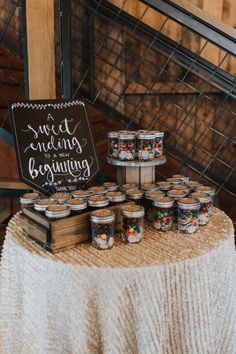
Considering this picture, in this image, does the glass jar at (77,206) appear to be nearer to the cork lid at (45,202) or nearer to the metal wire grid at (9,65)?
the cork lid at (45,202)

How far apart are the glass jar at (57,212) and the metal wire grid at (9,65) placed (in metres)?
1.32

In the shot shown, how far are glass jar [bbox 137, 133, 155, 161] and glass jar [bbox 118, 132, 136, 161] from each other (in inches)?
1.0

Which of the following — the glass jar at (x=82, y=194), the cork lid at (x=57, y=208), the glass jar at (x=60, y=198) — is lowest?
the glass jar at (x=60, y=198)

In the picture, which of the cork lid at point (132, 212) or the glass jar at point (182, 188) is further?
the glass jar at point (182, 188)

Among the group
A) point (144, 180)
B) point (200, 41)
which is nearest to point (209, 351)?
point (144, 180)

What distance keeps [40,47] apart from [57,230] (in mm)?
1184

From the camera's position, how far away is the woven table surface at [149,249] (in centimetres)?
118

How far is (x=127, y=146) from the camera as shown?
1.60m

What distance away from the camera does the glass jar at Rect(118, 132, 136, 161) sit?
1605 millimetres

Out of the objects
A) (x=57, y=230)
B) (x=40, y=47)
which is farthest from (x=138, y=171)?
(x=40, y=47)

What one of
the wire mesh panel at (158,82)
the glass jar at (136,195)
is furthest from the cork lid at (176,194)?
the wire mesh panel at (158,82)

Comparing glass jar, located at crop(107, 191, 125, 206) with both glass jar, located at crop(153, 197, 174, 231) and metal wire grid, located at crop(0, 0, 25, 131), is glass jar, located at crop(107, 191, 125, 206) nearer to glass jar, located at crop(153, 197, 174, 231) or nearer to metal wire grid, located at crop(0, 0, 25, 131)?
glass jar, located at crop(153, 197, 174, 231)

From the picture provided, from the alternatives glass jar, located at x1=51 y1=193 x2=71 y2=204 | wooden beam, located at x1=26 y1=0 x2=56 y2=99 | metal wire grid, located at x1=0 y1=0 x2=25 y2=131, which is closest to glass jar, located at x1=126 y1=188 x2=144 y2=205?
glass jar, located at x1=51 y1=193 x2=71 y2=204

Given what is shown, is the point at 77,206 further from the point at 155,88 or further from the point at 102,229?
the point at 155,88
